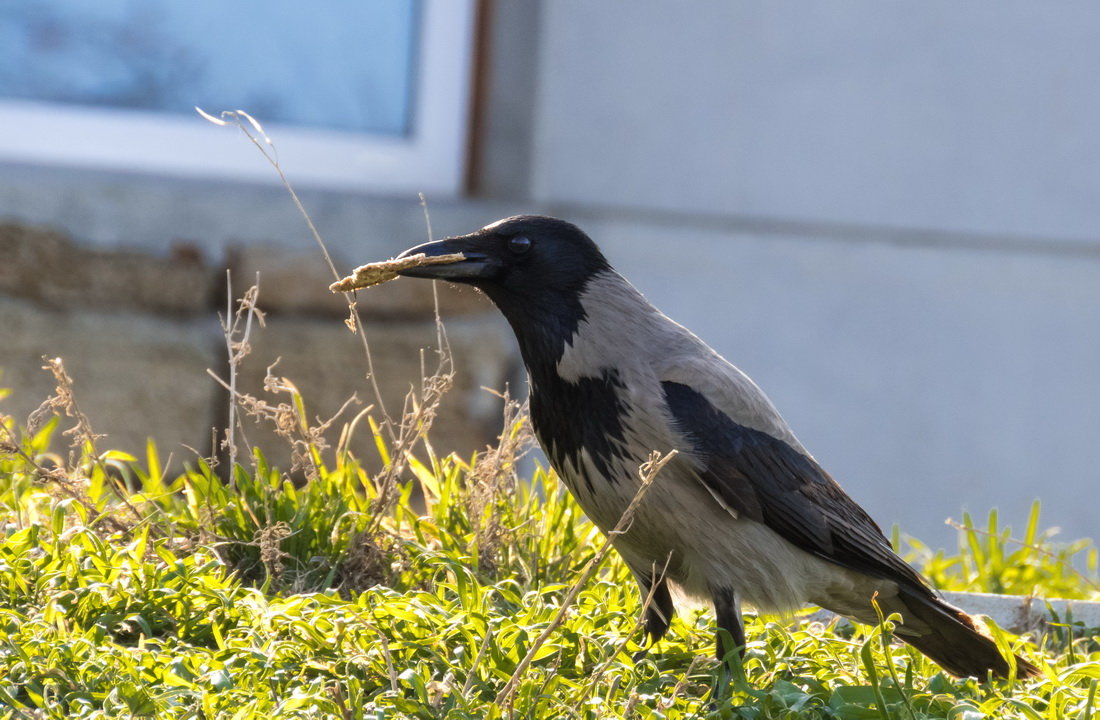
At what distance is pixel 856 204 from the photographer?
6238 mm

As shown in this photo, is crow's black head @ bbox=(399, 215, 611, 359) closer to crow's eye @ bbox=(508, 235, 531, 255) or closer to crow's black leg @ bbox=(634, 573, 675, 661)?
crow's eye @ bbox=(508, 235, 531, 255)

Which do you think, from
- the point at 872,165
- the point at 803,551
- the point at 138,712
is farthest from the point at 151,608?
the point at 872,165

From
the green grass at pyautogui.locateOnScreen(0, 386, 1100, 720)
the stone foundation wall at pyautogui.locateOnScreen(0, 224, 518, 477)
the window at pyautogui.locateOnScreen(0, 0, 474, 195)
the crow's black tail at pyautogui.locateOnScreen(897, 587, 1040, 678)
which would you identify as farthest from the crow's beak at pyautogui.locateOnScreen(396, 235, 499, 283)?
the window at pyautogui.locateOnScreen(0, 0, 474, 195)

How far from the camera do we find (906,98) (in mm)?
6211

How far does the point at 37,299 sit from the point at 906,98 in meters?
3.93

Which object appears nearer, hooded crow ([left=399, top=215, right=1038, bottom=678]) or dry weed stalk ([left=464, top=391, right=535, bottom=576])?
hooded crow ([left=399, top=215, right=1038, bottom=678])

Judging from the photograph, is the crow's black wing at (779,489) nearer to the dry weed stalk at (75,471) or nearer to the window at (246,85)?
the dry weed stalk at (75,471)

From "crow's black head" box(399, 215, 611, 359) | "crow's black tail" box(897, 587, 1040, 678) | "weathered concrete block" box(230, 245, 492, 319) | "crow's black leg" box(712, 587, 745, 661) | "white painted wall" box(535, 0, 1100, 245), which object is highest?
"white painted wall" box(535, 0, 1100, 245)

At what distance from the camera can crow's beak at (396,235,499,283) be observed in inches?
122

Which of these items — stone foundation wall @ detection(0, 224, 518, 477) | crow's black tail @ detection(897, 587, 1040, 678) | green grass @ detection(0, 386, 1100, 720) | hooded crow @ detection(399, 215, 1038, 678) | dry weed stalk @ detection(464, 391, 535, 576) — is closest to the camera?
green grass @ detection(0, 386, 1100, 720)

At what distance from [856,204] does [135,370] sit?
3271 millimetres

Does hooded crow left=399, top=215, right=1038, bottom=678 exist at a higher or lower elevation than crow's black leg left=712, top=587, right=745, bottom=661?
higher

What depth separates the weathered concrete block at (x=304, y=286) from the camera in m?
5.96

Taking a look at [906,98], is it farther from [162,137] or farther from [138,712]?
[138,712]
